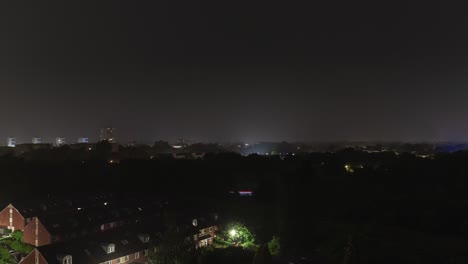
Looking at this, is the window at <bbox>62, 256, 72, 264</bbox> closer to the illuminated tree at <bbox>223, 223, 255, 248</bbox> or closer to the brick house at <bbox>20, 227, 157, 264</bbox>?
the brick house at <bbox>20, 227, 157, 264</bbox>

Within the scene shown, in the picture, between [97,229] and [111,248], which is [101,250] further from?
[97,229]

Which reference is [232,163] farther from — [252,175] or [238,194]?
[238,194]

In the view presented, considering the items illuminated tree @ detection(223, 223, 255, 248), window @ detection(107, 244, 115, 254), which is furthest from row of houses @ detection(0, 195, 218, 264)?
illuminated tree @ detection(223, 223, 255, 248)

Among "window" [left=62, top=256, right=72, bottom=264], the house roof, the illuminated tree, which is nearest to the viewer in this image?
"window" [left=62, top=256, right=72, bottom=264]

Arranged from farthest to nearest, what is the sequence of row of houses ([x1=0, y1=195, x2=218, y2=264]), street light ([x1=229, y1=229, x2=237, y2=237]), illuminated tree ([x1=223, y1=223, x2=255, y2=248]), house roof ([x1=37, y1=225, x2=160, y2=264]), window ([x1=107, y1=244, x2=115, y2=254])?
street light ([x1=229, y1=229, x2=237, y2=237])
illuminated tree ([x1=223, y1=223, x2=255, y2=248])
window ([x1=107, y1=244, x2=115, y2=254])
row of houses ([x1=0, y1=195, x2=218, y2=264])
house roof ([x1=37, y1=225, x2=160, y2=264])

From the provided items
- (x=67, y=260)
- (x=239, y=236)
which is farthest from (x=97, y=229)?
(x=239, y=236)

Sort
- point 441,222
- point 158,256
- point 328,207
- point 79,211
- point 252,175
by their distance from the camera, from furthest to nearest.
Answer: point 252,175 → point 328,207 → point 441,222 → point 79,211 → point 158,256

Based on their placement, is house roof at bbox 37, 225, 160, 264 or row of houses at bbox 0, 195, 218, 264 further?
row of houses at bbox 0, 195, 218, 264

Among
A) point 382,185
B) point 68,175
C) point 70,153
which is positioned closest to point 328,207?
point 382,185

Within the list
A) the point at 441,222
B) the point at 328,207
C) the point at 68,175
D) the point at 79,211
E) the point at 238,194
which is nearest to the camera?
the point at 79,211
